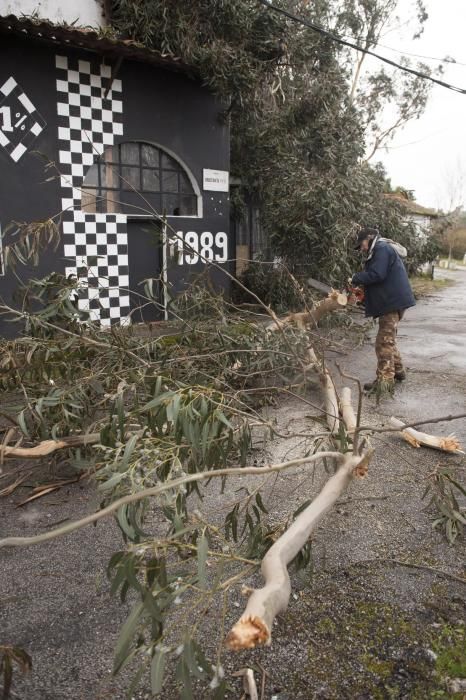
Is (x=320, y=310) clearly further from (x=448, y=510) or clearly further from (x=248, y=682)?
(x=248, y=682)

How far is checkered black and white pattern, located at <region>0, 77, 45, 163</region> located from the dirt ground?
17.5 feet

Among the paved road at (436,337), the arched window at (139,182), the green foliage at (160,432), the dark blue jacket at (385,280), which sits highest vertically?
the arched window at (139,182)

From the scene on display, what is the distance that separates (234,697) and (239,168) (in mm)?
10206

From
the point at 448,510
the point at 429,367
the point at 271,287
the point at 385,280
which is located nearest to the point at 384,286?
the point at 385,280

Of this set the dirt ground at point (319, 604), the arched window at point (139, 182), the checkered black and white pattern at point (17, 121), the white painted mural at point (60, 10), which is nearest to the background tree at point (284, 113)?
the white painted mural at point (60, 10)

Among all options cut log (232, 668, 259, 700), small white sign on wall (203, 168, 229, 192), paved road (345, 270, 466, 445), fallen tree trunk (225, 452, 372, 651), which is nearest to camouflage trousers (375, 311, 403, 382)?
paved road (345, 270, 466, 445)

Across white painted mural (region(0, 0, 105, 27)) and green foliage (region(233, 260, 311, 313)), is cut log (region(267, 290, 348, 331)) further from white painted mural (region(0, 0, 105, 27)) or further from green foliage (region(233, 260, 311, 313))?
white painted mural (region(0, 0, 105, 27))

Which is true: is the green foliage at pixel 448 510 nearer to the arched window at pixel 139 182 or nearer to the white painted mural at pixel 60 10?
the arched window at pixel 139 182

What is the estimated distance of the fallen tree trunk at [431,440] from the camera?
4145 millimetres

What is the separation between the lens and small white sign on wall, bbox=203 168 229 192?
31.1 feet

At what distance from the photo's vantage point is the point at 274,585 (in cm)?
143

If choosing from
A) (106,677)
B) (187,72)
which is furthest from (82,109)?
(106,677)

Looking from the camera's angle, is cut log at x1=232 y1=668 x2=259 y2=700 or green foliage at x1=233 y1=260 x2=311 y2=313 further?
green foliage at x1=233 y1=260 x2=311 y2=313

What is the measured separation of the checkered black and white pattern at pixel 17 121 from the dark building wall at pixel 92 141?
0.02 meters
